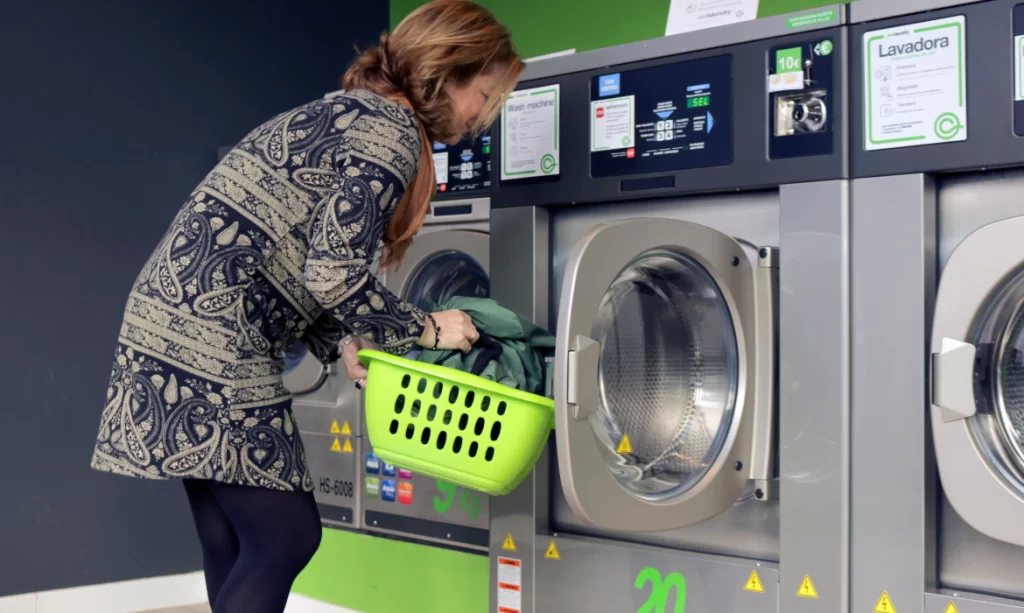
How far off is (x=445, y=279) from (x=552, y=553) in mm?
931

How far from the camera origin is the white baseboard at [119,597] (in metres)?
3.33

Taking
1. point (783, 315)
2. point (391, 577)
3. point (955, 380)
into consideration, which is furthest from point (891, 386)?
point (391, 577)

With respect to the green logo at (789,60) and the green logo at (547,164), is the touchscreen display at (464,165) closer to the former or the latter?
the green logo at (547,164)

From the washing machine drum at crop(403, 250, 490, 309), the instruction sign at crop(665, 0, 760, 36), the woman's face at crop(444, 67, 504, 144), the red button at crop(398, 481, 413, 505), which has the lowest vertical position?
the red button at crop(398, 481, 413, 505)

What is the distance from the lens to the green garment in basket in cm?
186

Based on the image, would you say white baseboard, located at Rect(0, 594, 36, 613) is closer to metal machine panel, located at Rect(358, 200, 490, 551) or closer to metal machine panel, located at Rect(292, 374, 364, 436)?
metal machine panel, located at Rect(292, 374, 364, 436)

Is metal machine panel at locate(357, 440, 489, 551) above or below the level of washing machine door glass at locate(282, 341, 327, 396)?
below

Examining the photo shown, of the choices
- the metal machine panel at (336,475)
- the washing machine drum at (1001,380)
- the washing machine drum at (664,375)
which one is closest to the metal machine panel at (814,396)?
the washing machine drum at (664,375)

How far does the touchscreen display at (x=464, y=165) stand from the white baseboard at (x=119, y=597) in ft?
6.55

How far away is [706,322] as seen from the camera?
6.67 feet

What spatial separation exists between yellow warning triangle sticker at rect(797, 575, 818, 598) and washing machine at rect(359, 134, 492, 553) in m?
1.00

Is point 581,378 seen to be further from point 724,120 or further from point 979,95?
point 979,95

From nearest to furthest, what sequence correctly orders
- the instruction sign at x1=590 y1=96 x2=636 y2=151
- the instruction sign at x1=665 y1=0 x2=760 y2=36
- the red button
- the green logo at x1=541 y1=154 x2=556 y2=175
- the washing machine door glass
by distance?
1. the instruction sign at x1=590 y1=96 x2=636 y2=151
2. the green logo at x1=541 y1=154 x2=556 y2=175
3. the instruction sign at x1=665 y1=0 x2=760 y2=36
4. the red button
5. the washing machine door glass

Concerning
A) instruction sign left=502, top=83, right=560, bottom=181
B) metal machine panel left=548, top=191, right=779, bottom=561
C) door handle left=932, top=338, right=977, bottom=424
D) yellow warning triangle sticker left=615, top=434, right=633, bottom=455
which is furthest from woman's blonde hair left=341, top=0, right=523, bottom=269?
door handle left=932, top=338, right=977, bottom=424
